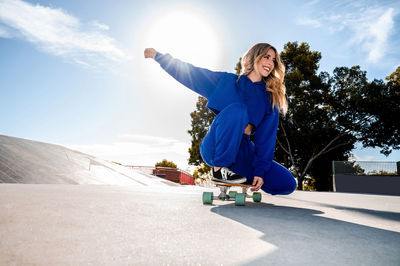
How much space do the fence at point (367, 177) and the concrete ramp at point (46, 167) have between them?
994cm

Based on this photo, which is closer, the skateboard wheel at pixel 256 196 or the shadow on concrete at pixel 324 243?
the shadow on concrete at pixel 324 243

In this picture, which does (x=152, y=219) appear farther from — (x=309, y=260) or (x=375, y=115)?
(x=375, y=115)

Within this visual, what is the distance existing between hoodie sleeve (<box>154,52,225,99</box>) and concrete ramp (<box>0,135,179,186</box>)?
409 cm

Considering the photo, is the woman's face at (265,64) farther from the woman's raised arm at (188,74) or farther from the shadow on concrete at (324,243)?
the shadow on concrete at (324,243)

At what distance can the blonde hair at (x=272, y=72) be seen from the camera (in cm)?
271

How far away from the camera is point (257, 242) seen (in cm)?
105

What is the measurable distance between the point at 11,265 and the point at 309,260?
0.90m

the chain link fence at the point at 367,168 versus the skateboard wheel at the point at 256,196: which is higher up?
the chain link fence at the point at 367,168

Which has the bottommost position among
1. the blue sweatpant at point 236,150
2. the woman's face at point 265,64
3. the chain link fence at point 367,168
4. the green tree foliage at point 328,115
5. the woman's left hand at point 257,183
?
the woman's left hand at point 257,183

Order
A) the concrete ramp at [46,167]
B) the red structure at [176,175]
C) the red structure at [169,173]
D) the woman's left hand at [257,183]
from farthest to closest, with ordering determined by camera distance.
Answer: the red structure at [176,175] → the red structure at [169,173] → the concrete ramp at [46,167] → the woman's left hand at [257,183]

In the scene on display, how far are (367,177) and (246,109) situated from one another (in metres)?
11.9

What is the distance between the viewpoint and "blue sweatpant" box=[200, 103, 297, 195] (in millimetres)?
2418

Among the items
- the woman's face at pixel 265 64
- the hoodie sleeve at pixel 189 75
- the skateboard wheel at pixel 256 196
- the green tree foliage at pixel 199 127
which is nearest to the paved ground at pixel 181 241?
the skateboard wheel at pixel 256 196

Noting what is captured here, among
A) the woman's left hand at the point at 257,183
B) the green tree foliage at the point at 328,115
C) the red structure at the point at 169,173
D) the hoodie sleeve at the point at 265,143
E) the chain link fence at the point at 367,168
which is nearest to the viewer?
the woman's left hand at the point at 257,183
